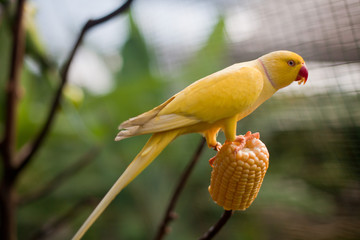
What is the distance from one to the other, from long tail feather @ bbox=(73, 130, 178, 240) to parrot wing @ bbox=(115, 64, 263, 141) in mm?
15

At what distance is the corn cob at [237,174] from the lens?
337 millimetres

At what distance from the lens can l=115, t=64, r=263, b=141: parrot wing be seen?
329 millimetres

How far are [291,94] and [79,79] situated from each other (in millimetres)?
746

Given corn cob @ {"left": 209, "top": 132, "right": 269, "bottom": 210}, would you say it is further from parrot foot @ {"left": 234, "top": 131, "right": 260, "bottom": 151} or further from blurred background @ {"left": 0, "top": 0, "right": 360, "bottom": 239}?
blurred background @ {"left": 0, "top": 0, "right": 360, "bottom": 239}

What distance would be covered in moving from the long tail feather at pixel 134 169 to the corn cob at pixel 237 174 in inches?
2.4

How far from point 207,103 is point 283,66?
0.11m

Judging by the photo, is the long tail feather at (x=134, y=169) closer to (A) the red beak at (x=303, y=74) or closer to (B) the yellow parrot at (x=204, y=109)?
(B) the yellow parrot at (x=204, y=109)

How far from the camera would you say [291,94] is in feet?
3.09

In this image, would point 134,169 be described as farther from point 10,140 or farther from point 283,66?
point 10,140

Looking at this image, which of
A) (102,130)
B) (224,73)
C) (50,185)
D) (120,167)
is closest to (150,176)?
(120,167)

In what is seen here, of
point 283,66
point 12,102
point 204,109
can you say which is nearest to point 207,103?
point 204,109

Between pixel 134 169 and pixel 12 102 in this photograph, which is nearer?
pixel 134 169

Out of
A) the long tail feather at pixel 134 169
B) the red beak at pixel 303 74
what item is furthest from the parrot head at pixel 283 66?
the long tail feather at pixel 134 169

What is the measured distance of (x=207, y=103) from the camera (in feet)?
1.13
